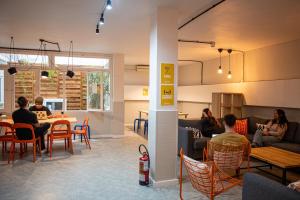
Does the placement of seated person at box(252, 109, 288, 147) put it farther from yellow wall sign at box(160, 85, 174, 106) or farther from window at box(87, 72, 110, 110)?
window at box(87, 72, 110, 110)

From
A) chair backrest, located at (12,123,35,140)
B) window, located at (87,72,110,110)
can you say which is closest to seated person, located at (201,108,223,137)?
window, located at (87,72,110,110)

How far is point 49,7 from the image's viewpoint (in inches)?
147

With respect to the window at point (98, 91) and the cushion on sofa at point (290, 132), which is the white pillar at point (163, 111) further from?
the window at point (98, 91)

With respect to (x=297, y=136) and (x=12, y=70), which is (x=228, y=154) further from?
(x=12, y=70)

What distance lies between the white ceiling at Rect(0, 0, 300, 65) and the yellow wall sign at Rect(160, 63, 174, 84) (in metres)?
0.94

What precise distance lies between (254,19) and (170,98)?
215 centimetres

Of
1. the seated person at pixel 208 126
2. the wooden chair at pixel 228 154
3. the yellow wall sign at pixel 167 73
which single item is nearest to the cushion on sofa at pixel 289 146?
the seated person at pixel 208 126

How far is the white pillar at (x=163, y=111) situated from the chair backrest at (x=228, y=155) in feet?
2.77

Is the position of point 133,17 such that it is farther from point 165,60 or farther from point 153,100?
point 153,100

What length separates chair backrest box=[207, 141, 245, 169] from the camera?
300 cm

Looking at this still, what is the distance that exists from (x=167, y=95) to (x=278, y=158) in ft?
6.41

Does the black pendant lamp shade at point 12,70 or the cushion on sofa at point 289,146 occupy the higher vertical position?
the black pendant lamp shade at point 12,70

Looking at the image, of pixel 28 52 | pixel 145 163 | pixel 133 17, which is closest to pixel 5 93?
pixel 28 52

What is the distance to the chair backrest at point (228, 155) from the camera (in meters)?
3.00
